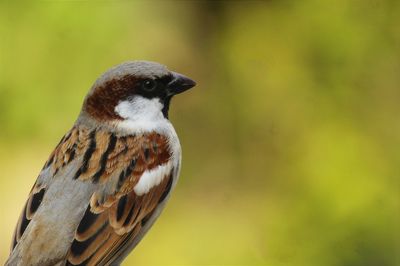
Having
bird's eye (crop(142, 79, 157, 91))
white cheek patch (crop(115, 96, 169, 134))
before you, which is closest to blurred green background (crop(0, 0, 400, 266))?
white cheek patch (crop(115, 96, 169, 134))

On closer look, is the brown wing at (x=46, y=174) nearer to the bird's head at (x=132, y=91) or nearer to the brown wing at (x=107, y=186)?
the brown wing at (x=107, y=186)

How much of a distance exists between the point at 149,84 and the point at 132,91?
0.08 m

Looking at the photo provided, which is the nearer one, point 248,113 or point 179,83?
point 179,83

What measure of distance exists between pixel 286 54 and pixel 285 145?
59 cm

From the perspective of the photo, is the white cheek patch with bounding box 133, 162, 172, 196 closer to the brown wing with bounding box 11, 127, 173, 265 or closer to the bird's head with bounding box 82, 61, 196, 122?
the brown wing with bounding box 11, 127, 173, 265

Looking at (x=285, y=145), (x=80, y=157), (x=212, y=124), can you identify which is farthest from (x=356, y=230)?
(x=80, y=157)

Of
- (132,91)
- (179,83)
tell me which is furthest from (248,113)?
(132,91)

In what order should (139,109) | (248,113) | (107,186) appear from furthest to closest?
(248,113)
(139,109)
(107,186)

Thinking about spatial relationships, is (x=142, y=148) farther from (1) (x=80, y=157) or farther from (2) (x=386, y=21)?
(2) (x=386, y=21)

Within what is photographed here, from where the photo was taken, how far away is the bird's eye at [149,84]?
390 cm

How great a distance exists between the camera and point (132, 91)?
3.89m

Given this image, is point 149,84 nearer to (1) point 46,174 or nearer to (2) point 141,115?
(2) point 141,115

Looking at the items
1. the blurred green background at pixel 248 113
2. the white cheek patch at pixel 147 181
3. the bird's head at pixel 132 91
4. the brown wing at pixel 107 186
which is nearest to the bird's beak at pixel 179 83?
the bird's head at pixel 132 91

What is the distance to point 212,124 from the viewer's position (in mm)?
6031
